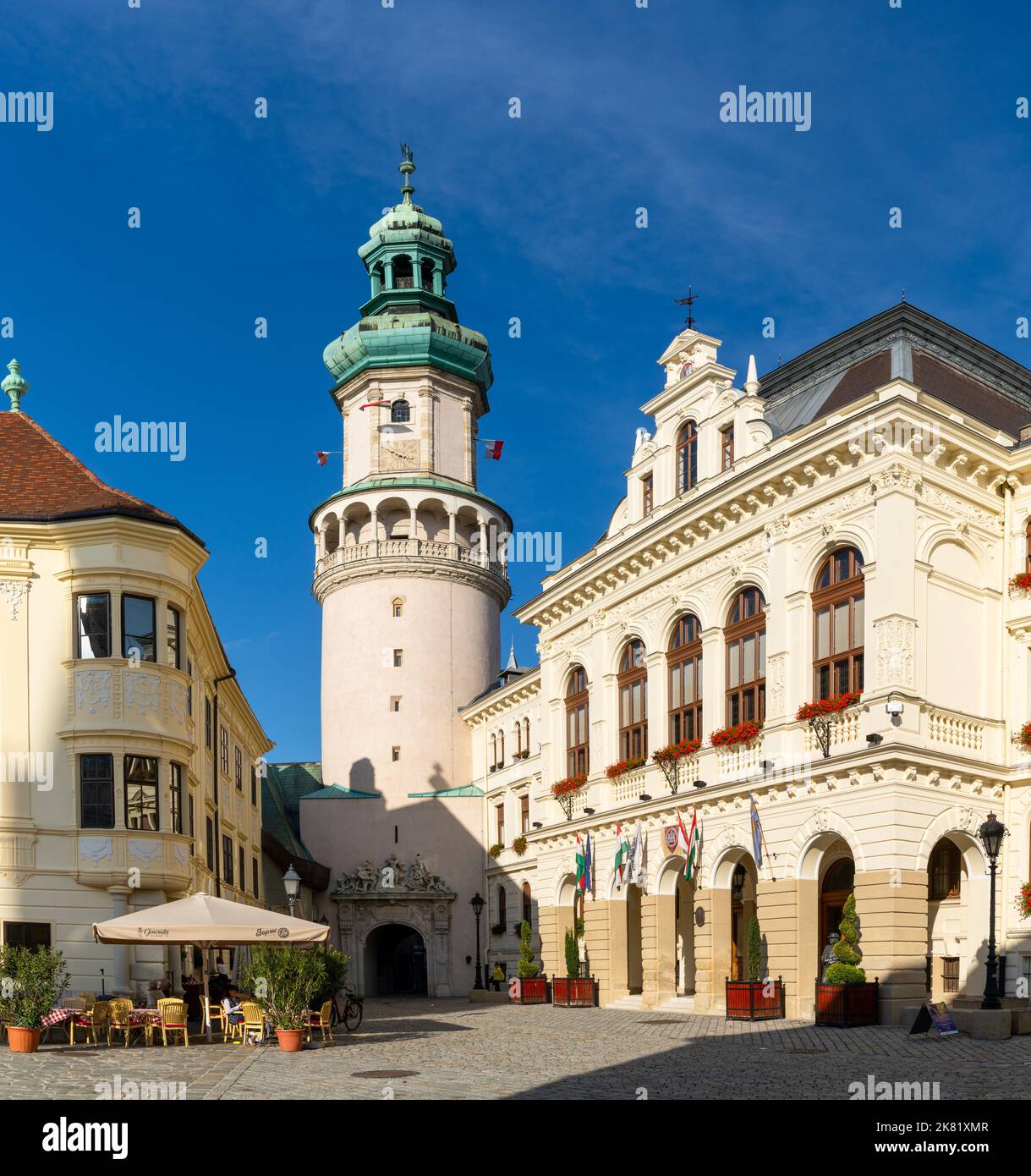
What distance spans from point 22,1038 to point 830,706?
17.9 m

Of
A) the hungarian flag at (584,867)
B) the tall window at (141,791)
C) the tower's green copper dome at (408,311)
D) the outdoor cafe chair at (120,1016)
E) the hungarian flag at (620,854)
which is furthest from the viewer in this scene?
the tower's green copper dome at (408,311)

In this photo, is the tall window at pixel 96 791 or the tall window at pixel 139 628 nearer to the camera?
the tall window at pixel 96 791

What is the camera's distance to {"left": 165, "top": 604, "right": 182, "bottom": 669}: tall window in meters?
30.4

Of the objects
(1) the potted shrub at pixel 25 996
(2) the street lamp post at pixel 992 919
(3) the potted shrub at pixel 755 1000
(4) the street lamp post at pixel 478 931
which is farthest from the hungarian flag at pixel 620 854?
(1) the potted shrub at pixel 25 996

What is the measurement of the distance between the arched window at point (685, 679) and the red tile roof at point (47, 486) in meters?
14.1

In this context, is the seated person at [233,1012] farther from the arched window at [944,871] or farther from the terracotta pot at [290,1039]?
the arched window at [944,871]

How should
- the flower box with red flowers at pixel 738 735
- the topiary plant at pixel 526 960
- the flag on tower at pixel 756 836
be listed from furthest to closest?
the topiary plant at pixel 526 960 → the flower box with red flowers at pixel 738 735 → the flag on tower at pixel 756 836

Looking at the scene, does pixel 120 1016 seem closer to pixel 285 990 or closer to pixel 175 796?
pixel 285 990

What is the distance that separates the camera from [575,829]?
42.8 metres

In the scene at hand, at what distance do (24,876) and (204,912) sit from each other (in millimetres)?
5815

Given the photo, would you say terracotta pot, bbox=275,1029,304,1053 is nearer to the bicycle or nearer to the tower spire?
the bicycle

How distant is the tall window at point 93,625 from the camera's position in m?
29.4

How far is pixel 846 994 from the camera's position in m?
27.7
